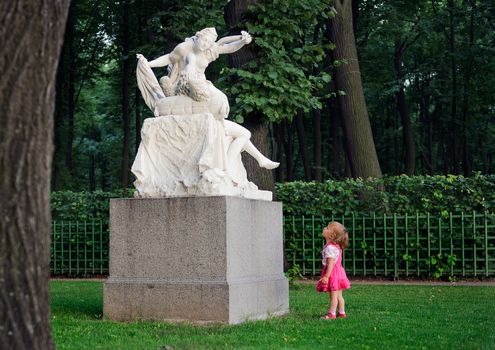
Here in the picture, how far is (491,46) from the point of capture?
3350 cm

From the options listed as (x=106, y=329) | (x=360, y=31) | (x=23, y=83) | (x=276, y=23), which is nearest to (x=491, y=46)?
(x=360, y=31)

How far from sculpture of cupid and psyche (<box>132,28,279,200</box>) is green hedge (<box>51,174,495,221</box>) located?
8238 mm

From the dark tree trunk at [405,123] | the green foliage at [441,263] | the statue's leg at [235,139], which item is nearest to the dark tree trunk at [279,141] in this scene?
the dark tree trunk at [405,123]

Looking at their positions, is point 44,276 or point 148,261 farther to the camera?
point 148,261

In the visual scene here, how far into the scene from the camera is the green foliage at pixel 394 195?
62.5ft

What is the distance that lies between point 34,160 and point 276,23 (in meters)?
13.1

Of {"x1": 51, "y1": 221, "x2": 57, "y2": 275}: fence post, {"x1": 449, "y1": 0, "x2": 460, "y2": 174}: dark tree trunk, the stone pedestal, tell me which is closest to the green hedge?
{"x1": 51, "y1": 221, "x2": 57, "y2": 275}: fence post

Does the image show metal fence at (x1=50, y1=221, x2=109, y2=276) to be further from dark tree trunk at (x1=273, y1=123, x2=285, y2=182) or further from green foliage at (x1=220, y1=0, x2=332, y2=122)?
dark tree trunk at (x1=273, y1=123, x2=285, y2=182)

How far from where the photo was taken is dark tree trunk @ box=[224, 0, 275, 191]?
17141mm

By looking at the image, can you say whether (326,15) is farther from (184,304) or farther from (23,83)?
(23,83)

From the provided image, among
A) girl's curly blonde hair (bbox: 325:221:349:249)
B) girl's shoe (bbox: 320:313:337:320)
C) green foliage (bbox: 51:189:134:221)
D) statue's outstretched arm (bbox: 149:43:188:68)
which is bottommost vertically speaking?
girl's shoe (bbox: 320:313:337:320)

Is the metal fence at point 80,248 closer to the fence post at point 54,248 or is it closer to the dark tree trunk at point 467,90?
the fence post at point 54,248

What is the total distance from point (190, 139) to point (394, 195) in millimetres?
9577

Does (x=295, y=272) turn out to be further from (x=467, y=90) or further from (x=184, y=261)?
(x=467, y=90)
